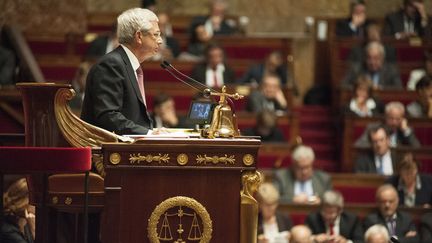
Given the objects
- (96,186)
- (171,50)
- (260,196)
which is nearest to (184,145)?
(96,186)

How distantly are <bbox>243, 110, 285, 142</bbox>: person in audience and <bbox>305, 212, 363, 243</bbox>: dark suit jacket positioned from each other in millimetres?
1610

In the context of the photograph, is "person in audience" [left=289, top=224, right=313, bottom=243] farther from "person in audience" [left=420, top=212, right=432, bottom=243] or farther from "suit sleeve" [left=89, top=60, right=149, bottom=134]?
"suit sleeve" [left=89, top=60, right=149, bottom=134]

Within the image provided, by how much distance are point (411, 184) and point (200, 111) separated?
4911 millimetres

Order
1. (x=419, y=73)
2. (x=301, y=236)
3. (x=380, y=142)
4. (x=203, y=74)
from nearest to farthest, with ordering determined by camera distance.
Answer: (x=301, y=236) < (x=380, y=142) < (x=203, y=74) < (x=419, y=73)

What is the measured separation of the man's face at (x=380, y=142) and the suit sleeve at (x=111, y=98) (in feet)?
17.9

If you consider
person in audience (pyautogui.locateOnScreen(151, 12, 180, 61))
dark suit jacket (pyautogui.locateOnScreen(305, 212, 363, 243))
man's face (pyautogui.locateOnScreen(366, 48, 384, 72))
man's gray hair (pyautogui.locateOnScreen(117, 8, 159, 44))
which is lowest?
dark suit jacket (pyautogui.locateOnScreen(305, 212, 363, 243))

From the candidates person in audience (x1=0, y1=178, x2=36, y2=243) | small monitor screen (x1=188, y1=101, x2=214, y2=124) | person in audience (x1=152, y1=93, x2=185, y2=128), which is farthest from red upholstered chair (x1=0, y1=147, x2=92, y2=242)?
person in audience (x1=152, y1=93, x2=185, y2=128)

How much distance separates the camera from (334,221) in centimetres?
877

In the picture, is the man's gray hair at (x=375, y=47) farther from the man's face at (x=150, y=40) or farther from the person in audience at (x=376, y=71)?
the man's face at (x=150, y=40)

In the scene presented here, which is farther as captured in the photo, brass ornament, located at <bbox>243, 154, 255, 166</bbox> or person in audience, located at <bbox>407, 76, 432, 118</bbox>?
person in audience, located at <bbox>407, 76, 432, 118</bbox>

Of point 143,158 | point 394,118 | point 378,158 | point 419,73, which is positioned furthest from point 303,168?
point 143,158

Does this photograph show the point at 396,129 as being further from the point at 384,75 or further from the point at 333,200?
the point at 333,200

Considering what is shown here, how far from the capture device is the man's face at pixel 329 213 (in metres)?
8.65

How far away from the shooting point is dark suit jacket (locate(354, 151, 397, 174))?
10195mm
